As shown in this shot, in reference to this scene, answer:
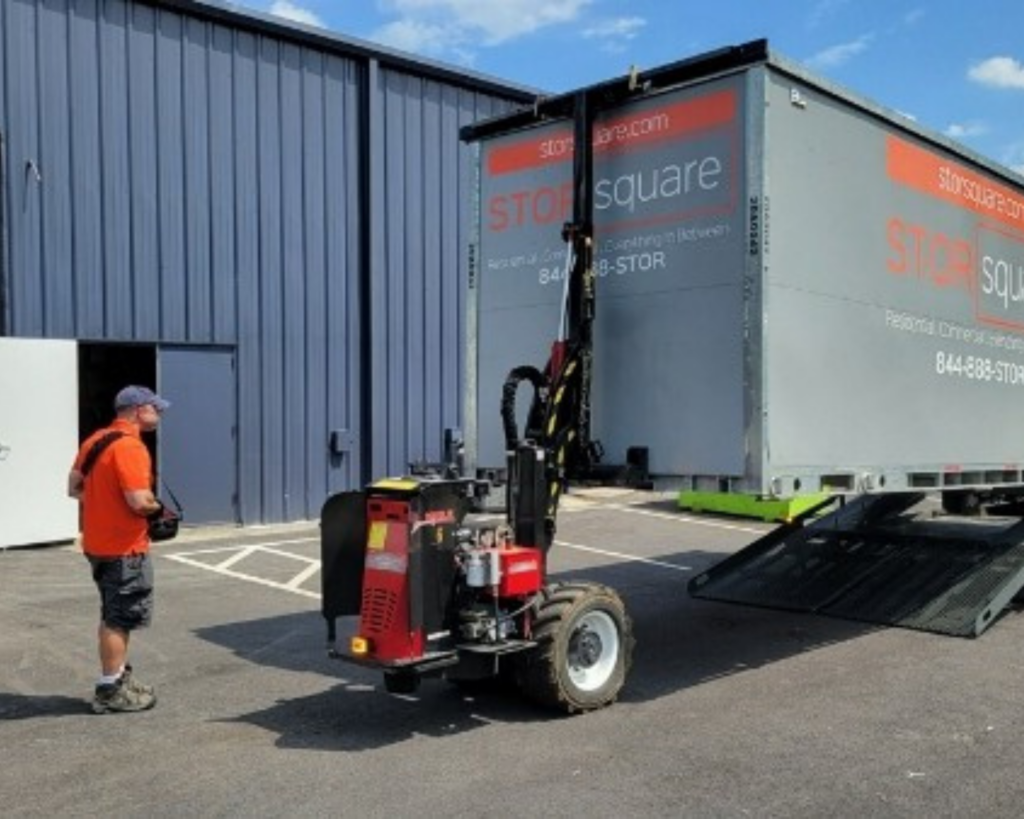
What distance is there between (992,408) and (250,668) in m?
6.10

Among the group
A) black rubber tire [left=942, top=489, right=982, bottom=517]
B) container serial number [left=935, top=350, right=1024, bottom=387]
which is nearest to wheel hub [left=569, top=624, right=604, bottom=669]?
container serial number [left=935, top=350, right=1024, bottom=387]

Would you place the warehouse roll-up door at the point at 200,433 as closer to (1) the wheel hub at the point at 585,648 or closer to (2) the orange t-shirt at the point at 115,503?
(2) the orange t-shirt at the point at 115,503

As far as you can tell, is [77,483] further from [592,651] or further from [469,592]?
[592,651]

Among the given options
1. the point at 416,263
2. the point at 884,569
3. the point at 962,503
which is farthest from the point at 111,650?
the point at 416,263

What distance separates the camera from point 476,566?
5949 mm

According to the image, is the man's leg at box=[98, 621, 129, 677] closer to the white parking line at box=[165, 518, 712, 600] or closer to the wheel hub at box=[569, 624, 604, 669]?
the wheel hub at box=[569, 624, 604, 669]

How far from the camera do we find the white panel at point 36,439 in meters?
12.3

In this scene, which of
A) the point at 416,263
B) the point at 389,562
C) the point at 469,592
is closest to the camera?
the point at 389,562

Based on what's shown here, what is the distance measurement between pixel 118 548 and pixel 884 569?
20.8 ft

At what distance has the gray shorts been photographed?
614 cm

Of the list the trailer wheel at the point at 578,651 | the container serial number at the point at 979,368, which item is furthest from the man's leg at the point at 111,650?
the container serial number at the point at 979,368

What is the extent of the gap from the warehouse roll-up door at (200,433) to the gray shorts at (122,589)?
8.87 meters

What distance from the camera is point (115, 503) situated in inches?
242

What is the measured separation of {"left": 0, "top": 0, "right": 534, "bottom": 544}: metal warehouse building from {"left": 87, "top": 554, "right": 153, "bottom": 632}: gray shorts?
23.0 feet
